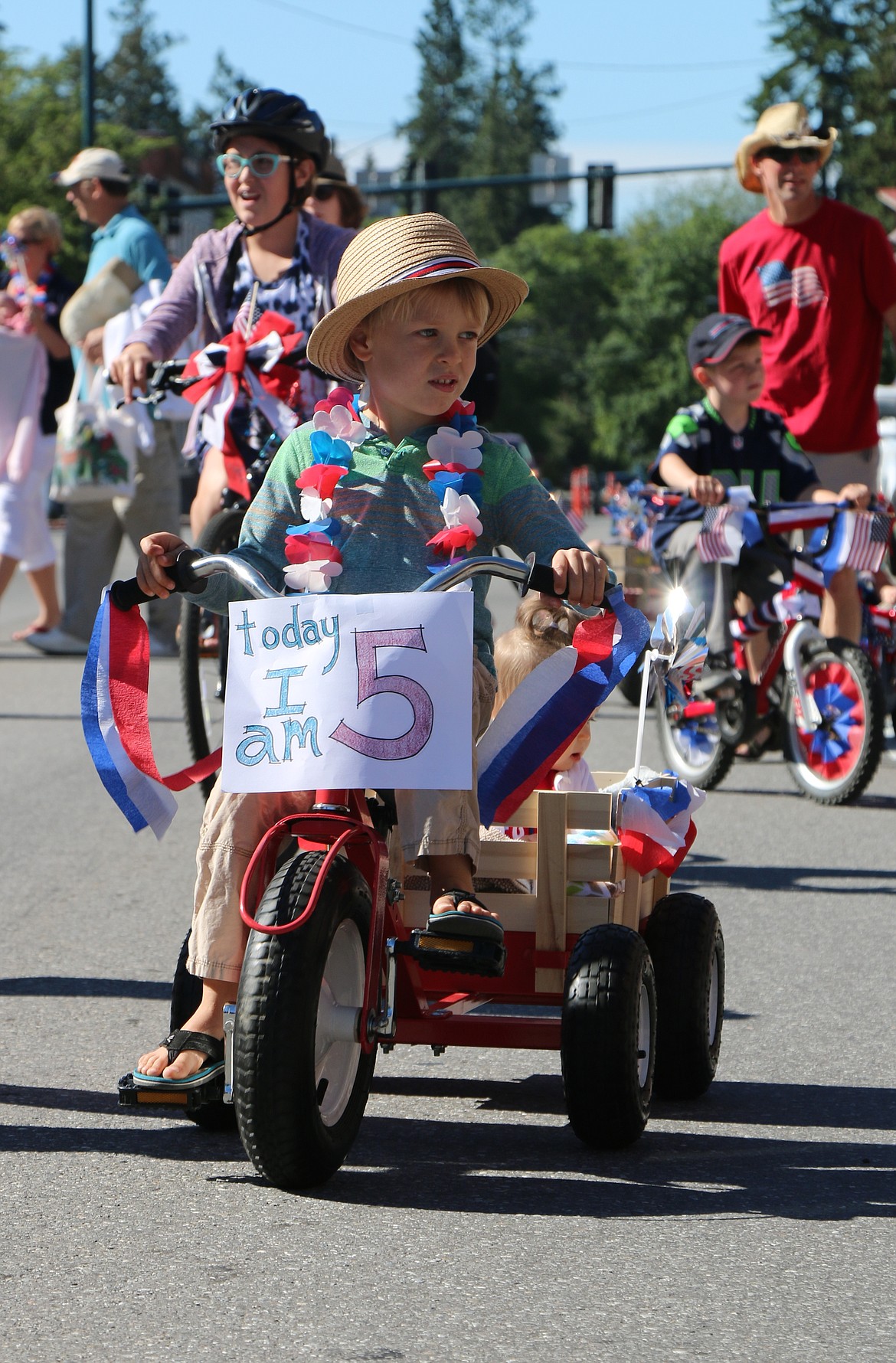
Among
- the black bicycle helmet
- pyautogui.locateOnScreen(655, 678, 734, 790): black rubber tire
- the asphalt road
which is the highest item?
the black bicycle helmet

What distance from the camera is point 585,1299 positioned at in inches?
123

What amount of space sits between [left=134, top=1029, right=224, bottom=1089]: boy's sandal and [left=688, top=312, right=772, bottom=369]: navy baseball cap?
15.7ft

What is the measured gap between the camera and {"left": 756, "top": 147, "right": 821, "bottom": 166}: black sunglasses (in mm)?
9016

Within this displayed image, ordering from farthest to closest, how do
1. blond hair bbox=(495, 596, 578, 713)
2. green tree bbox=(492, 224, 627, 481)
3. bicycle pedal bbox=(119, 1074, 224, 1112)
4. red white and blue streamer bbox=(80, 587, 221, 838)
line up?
green tree bbox=(492, 224, 627, 481) → blond hair bbox=(495, 596, 578, 713) → red white and blue streamer bbox=(80, 587, 221, 838) → bicycle pedal bbox=(119, 1074, 224, 1112)

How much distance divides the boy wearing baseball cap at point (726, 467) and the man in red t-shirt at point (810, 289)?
75cm

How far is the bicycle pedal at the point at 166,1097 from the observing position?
11.9 feet

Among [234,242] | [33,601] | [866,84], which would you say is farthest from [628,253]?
[234,242]

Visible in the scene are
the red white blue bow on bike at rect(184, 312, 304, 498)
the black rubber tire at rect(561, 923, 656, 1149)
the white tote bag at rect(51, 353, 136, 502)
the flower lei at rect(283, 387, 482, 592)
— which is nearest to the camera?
the black rubber tire at rect(561, 923, 656, 1149)

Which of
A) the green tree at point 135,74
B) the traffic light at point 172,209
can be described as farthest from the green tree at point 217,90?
the traffic light at point 172,209

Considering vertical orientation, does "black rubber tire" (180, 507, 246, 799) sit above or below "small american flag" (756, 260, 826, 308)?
below

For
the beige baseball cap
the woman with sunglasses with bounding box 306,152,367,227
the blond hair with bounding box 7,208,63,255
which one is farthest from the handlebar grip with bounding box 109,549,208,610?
the blond hair with bounding box 7,208,63,255

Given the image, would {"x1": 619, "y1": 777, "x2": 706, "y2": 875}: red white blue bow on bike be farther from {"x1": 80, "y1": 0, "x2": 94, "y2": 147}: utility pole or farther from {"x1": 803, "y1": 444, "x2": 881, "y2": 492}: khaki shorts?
{"x1": 80, "y1": 0, "x2": 94, "y2": 147}: utility pole

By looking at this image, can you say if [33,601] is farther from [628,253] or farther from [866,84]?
[628,253]

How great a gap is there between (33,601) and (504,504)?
47.1 ft
